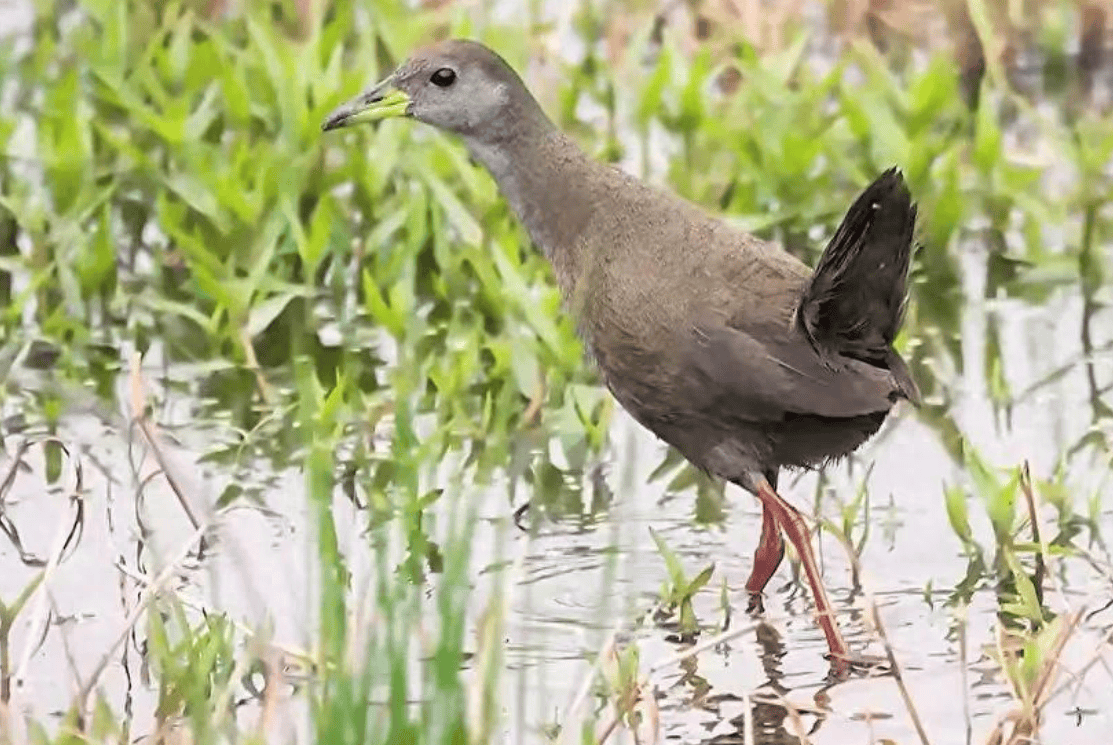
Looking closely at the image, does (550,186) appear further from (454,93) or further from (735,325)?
(735,325)

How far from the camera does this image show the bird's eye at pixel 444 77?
5984mm

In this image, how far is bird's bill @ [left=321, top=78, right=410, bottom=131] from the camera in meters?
6.07

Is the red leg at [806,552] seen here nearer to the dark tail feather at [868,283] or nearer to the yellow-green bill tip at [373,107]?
the dark tail feather at [868,283]

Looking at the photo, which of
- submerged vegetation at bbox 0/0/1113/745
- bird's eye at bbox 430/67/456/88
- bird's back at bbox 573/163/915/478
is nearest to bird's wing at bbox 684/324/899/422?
bird's back at bbox 573/163/915/478

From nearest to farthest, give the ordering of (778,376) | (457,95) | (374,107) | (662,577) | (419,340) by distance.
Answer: (778,376)
(662,577)
(457,95)
(374,107)
(419,340)

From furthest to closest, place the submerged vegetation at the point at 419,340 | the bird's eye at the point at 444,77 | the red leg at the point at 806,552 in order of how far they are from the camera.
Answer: the bird's eye at the point at 444,77 → the red leg at the point at 806,552 → the submerged vegetation at the point at 419,340

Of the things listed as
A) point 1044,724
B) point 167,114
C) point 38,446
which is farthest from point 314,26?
point 1044,724

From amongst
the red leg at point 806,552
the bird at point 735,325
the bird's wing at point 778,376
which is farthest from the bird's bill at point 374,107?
the red leg at point 806,552

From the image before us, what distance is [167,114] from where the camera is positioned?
739 centimetres

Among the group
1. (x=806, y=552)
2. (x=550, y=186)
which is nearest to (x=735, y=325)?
(x=806, y=552)

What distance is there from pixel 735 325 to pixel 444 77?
3.33 ft

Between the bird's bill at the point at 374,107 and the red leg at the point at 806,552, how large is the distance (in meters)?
1.19

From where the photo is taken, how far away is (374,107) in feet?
20.1

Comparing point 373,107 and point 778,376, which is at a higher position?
point 373,107
